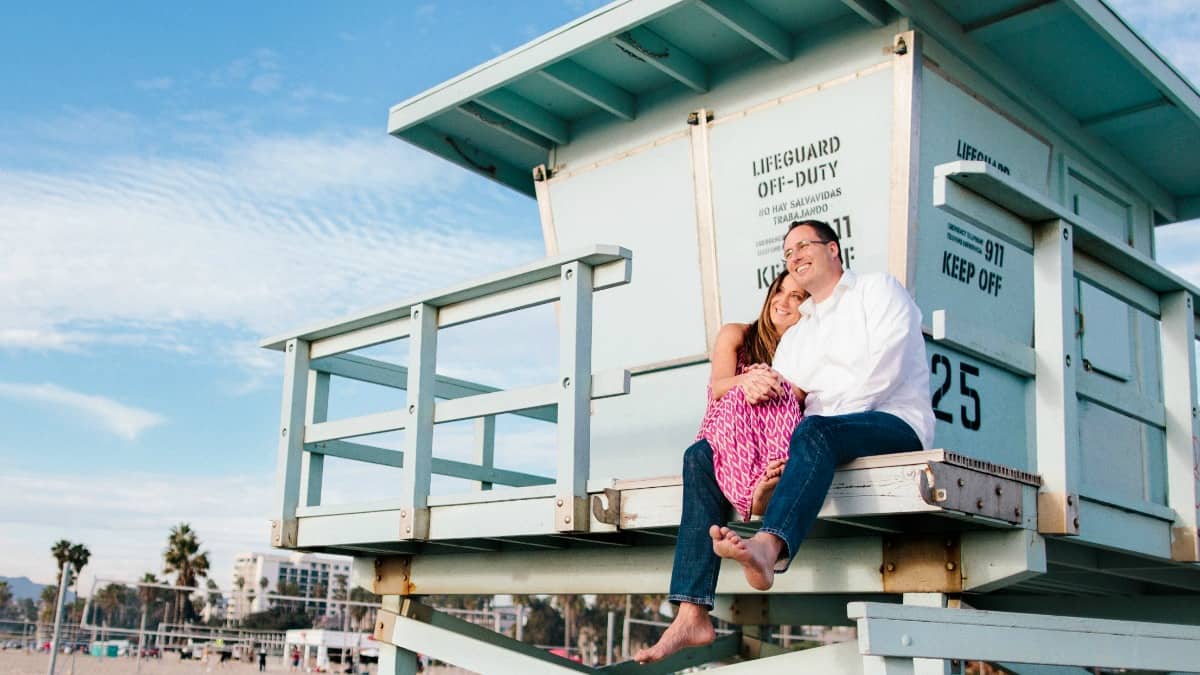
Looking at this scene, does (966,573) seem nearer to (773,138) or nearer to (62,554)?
(773,138)

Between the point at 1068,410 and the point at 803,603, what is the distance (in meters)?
3.56

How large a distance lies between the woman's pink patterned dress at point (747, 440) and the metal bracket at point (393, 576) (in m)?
2.98

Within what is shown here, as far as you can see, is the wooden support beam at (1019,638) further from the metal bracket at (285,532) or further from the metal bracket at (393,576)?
the metal bracket at (285,532)

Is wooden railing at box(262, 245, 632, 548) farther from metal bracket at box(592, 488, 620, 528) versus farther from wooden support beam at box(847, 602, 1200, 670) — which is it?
wooden support beam at box(847, 602, 1200, 670)

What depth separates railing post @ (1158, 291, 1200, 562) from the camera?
16.0 feet

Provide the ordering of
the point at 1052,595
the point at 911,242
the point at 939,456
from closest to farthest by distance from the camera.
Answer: the point at 939,456 → the point at 911,242 → the point at 1052,595

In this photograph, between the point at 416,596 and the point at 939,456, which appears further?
the point at 416,596

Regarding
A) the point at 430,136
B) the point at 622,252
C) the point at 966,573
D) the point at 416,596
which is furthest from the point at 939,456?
the point at 430,136

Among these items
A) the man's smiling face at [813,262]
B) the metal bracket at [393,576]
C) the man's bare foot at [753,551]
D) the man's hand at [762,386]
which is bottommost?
the metal bracket at [393,576]

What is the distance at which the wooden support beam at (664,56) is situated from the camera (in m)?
6.45

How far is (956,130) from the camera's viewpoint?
612 cm

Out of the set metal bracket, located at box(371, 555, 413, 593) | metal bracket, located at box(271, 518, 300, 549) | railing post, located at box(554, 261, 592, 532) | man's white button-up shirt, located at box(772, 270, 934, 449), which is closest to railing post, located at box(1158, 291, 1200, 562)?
man's white button-up shirt, located at box(772, 270, 934, 449)

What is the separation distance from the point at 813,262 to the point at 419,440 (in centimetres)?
211

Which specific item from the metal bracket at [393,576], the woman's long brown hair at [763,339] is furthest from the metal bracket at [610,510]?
the metal bracket at [393,576]
